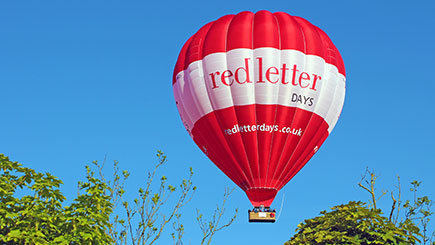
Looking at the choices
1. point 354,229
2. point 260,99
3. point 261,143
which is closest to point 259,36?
point 260,99

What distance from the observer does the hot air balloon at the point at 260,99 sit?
35469mm

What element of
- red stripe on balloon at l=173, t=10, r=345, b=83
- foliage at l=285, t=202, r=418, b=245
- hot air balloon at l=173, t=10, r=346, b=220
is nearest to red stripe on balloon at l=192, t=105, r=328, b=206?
hot air balloon at l=173, t=10, r=346, b=220

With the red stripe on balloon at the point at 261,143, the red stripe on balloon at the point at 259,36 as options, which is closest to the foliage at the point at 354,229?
the red stripe on balloon at the point at 261,143

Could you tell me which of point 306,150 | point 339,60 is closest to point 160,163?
point 306,150

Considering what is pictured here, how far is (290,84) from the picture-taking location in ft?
116

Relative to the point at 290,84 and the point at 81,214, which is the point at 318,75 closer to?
the point at 290,84

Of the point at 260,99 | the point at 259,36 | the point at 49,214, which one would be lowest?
the point at 49,214

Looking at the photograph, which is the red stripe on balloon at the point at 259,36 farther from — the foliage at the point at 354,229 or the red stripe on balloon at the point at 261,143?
the foliage at the point at 354,229

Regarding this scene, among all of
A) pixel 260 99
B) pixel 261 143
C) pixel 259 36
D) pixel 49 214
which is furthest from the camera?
pixel 259 36

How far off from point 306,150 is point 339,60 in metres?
5.68

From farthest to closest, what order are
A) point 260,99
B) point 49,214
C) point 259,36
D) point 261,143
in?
point 259,36 < point 261,143 < point 260,99 < point 49,214

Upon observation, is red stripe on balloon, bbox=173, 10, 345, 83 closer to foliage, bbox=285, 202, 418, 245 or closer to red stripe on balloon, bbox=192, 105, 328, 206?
red stripe on balloon, bbox=192, 105, 328, 206

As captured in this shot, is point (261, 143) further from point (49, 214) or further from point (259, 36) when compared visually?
point (49, 214)

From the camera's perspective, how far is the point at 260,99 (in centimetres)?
3538
